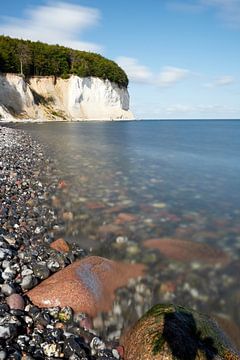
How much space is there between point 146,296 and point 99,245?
2461 millimetres

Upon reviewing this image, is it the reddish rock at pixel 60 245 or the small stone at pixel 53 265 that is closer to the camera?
the small stone at pixel 53 265

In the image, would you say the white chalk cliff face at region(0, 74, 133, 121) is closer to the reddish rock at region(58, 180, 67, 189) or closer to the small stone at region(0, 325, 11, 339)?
the reddish rock at region(58, 180, 67, 189)

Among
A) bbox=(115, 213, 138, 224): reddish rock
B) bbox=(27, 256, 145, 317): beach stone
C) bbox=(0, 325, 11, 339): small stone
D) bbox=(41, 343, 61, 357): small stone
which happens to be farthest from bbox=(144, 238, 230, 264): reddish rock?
bbox=(0, 325, 11, 339): small stone

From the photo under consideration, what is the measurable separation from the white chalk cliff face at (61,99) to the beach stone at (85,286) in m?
65.0

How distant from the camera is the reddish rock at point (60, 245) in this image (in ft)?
25.0

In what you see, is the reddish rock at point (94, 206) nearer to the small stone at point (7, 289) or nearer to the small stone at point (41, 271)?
the small stone at point (41, 271)

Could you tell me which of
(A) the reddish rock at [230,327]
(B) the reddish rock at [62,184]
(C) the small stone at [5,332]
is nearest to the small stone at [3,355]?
(C) the small stone at [5,332]

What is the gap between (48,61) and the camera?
314ft

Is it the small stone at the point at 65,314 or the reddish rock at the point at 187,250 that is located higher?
the small stone at the point at 65,314

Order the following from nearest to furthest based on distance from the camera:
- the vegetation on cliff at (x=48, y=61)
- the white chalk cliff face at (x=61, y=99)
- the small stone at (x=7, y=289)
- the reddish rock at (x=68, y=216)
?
the small stone at (x=7, y=289), the reddish rock at (x=68, y=216), the white chalk cliff face at (x=61, y=99), the vegetation on cliff at (x=48, y=61)

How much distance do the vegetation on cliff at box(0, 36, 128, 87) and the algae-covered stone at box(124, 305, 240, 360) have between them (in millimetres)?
85119

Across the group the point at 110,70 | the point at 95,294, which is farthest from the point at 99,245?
the point at 110,70

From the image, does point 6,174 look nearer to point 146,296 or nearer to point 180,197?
point 180,197

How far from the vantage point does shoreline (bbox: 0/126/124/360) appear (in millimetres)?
4426
